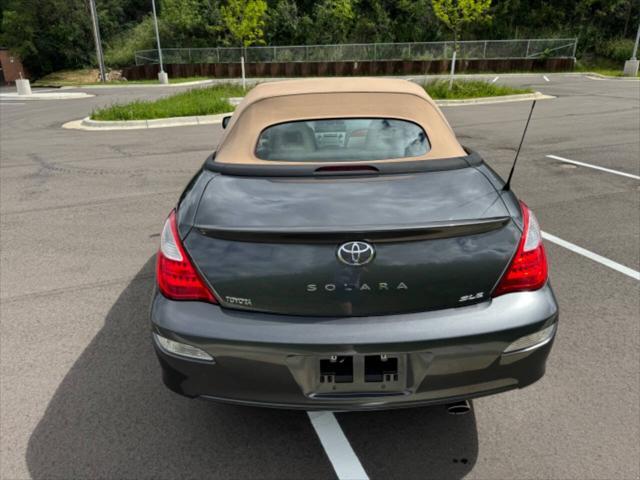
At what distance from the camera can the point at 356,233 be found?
202 cm

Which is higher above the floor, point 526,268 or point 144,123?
point 526,268

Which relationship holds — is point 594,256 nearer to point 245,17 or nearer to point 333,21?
point 245,17

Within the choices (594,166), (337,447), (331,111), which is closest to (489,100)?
(594,166)

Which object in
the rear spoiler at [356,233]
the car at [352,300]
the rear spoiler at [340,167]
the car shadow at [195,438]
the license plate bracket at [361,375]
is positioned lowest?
the car shadow at [195,438]

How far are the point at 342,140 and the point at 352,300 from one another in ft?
4.84

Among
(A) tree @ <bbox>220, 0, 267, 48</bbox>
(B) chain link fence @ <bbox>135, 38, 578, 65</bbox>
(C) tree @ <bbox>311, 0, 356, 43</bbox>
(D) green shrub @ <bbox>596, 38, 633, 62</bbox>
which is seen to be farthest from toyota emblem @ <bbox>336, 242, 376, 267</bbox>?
(C) tree @ <bbox>311, 0, 356, 43</bbox>

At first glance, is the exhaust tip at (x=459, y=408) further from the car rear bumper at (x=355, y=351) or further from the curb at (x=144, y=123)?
the curb at (x=144, y=123)

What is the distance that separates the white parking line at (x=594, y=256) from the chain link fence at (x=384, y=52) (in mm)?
38237

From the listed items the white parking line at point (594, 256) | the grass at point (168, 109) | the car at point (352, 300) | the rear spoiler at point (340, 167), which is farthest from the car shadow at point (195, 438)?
the grass at point (168, 109)

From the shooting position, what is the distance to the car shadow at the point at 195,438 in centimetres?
232

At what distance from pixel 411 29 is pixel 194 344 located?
5126 centimetres

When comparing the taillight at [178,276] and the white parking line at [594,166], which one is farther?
the white parking line at [594,166]

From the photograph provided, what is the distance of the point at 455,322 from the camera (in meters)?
2.01

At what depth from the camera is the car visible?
2.00 m
